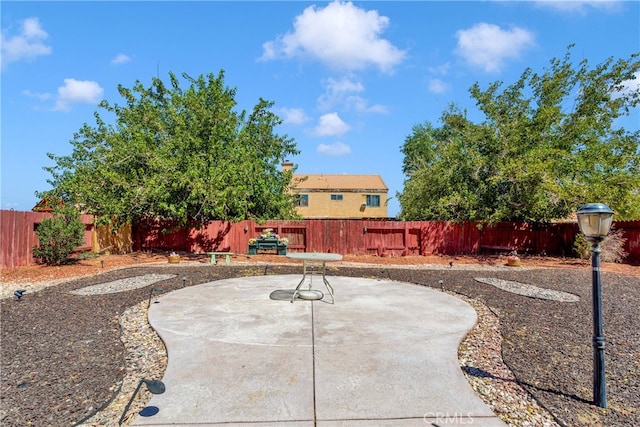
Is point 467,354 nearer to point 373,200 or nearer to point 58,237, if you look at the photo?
point 58,237

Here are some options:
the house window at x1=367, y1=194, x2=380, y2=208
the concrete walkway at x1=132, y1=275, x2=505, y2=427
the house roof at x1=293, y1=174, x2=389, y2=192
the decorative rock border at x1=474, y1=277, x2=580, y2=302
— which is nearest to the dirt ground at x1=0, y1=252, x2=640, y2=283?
the decorative rock border at x1=474, y1=277, x2=580, y2=302

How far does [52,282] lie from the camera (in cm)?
→ 909

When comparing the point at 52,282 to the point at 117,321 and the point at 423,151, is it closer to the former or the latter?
the point at 117,321

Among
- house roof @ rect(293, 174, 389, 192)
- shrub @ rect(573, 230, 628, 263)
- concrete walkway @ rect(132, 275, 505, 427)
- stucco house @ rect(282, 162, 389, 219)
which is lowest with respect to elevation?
concrete walkway @ rect(132, 275, 505, 427)

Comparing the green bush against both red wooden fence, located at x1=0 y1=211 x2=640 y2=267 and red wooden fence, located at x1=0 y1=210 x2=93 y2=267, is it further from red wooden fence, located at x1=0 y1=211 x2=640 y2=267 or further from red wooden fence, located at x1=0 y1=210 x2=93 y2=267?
red wooden fence, located at x1=0 y1=211 x2=640 y2=267

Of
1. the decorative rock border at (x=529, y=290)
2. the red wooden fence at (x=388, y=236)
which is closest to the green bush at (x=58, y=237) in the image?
the red wooden fence at (x=388, y=236)

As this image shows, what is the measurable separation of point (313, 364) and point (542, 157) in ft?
49.9

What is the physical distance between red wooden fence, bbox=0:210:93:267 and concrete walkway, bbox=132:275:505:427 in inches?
307

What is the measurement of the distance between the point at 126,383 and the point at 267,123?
1602cm

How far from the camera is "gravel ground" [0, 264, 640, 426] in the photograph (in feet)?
9.64

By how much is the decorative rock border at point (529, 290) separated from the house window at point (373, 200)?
69.2 ft

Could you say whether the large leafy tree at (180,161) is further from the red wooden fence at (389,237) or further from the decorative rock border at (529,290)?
the decorative rock border at (529,290)

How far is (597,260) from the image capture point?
10.4ft

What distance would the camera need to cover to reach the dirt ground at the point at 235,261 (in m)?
9.96
